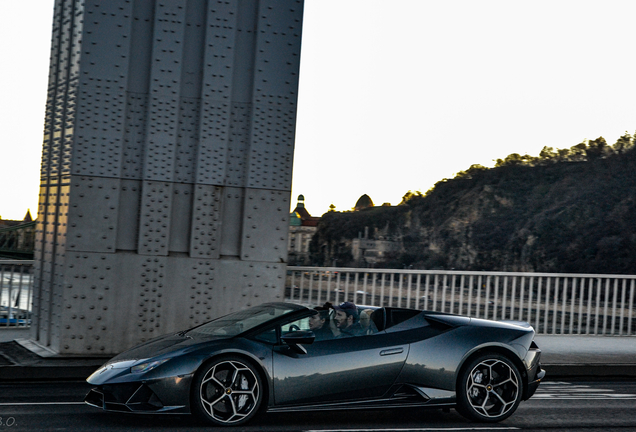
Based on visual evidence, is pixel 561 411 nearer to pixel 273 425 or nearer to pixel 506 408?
pixel 506 408

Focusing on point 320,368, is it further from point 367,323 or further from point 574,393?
point 574,393

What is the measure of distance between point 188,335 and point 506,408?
9.50ft

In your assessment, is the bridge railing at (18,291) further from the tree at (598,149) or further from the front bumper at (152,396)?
the tree at (598,149)

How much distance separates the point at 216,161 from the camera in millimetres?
9750

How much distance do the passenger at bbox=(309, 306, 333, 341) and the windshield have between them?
0.79 feet

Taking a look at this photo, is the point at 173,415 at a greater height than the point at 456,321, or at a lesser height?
lesser

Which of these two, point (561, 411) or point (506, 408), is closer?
point (506, 408)

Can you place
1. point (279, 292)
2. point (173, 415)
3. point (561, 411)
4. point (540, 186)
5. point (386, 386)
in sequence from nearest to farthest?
point (173, 415), point (386, 386), point (561, 411), point (279, 292), point (540, 186)

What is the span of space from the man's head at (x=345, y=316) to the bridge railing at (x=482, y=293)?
4.07 metres

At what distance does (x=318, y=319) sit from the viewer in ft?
19.9

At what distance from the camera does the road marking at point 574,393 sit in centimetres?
800

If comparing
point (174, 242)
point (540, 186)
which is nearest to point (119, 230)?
point (174, 242)

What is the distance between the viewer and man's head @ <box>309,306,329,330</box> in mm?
6000

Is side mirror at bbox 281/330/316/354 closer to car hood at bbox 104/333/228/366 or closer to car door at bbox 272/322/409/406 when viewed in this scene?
car door at bbox 272/322/409/406
